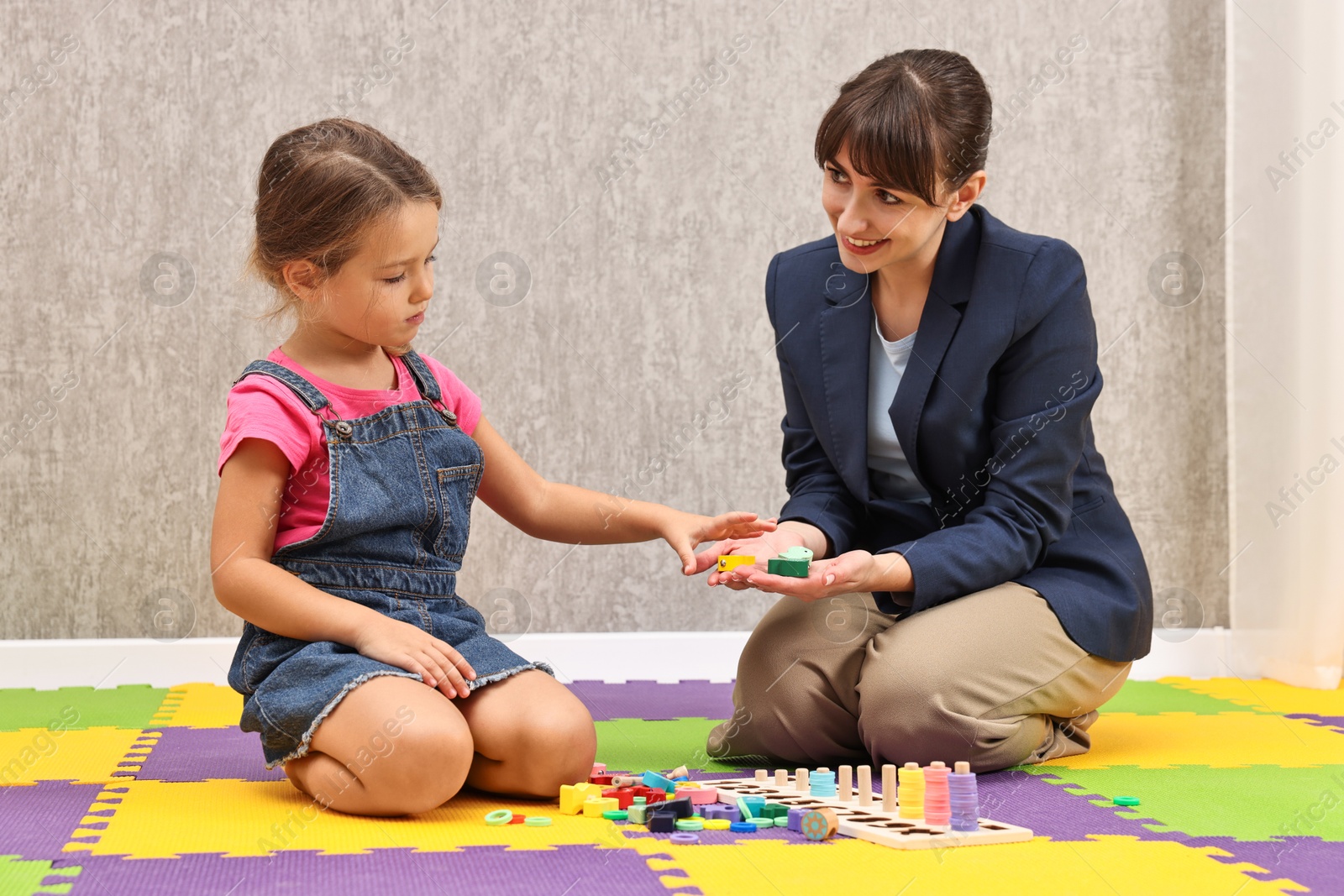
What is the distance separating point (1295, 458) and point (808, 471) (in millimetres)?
1079

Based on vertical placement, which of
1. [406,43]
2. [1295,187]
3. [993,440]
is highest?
[406,43]

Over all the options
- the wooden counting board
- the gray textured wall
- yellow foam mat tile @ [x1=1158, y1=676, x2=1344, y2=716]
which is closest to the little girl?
the wooden counting board

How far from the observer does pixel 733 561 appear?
1.37m

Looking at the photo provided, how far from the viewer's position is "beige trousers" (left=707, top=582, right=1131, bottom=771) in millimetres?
1413

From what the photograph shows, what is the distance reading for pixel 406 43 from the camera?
2254 mm

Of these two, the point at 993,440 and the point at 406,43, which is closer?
the point at 993,440

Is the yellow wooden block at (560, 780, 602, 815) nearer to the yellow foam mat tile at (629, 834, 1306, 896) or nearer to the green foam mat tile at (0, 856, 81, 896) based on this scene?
the yellow foam mat tile at (629, 834, 1306, 896)

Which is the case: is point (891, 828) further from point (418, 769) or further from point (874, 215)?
point (874, 215)

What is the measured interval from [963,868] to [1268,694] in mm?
1346

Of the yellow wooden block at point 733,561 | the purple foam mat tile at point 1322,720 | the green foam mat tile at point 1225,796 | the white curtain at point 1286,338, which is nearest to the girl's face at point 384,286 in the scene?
the yellow wooden block at point 733,561

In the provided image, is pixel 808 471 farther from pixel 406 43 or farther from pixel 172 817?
pixel 406 43

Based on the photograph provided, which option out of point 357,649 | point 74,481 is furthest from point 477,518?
point 357,649

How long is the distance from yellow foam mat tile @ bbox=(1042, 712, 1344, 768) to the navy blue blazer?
5.2 inches

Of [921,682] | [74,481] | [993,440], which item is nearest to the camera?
[921,682]
